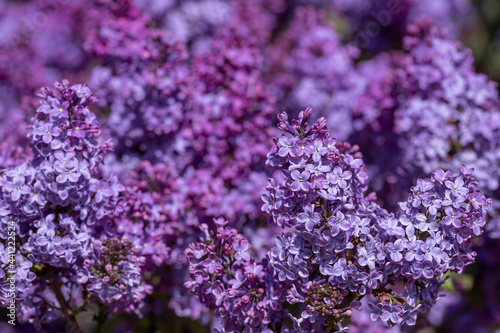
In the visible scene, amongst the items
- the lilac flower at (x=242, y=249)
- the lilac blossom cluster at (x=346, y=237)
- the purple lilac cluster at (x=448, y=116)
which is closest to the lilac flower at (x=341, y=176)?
the lilac blossom cluster at (x=346, y=237)

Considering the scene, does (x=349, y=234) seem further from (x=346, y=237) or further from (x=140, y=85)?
(x=140, y=85)

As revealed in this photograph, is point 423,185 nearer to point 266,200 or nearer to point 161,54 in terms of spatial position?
point 266,200

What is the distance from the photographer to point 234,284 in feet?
7.02

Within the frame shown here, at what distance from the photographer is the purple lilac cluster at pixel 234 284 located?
211cm

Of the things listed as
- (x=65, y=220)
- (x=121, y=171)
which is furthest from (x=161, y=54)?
(x=65, y=220)

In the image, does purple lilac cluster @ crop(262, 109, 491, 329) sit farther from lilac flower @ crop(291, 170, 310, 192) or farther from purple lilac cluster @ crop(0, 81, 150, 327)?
purple lilac cluster @ crop(0, 81, 150, 327)

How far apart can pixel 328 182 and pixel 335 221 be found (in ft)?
0.43

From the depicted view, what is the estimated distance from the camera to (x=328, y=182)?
1993 mm

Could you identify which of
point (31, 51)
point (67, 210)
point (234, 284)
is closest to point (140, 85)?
point (67, 210)

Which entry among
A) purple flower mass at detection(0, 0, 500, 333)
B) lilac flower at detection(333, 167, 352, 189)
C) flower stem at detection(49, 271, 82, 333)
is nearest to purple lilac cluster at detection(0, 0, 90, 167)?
purple flower mass at detection(0, 0, 500, 333)

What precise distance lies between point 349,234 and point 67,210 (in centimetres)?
105

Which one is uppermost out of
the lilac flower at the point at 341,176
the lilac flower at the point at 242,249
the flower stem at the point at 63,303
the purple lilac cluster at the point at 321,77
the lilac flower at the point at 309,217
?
the purple lilac cluster at the point at 321,77

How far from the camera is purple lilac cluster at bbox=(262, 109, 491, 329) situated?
1987 mm

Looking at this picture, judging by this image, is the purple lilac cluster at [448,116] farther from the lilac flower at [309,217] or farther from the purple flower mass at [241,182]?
the lilac flower at [309,217]
